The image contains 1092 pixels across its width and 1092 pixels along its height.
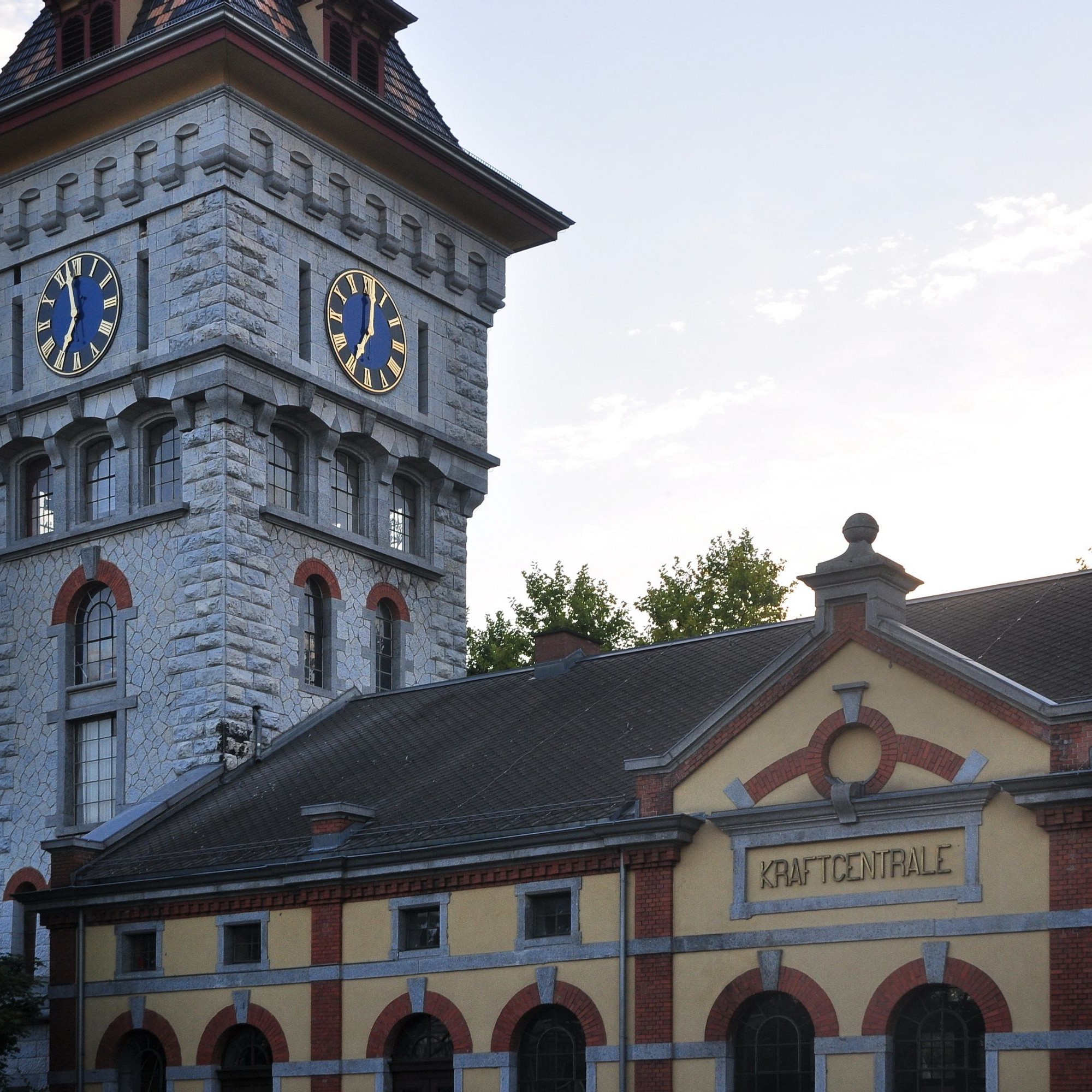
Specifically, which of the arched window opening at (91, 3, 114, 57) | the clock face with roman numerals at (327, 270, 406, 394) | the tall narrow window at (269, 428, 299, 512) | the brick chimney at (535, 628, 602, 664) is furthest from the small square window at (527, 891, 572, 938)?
the arched window opening at (91, 3, 114, 57)

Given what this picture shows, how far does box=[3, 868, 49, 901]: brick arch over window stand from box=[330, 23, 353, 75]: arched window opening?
18.7m

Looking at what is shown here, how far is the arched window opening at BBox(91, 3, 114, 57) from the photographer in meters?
48.2

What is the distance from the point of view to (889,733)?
99.1 ft

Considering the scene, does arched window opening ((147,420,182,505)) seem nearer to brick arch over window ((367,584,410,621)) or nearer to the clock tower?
the clock tower

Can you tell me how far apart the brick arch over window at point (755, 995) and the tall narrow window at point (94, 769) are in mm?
17532

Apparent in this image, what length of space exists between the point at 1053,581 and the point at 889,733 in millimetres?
6598

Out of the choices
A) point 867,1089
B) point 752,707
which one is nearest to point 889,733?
point 752,707

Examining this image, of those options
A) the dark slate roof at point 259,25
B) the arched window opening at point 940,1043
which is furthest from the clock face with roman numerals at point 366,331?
the arched window opening at point 940,1043

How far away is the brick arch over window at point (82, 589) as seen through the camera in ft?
149

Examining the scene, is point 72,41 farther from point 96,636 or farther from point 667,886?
point 667,886

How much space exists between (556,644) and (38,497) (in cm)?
1247

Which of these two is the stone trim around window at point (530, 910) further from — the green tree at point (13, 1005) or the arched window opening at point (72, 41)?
the arched window opening at point (72, 41)

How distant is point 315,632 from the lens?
1827 inches

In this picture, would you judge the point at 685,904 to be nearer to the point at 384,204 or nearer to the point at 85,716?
the point at 85,716
